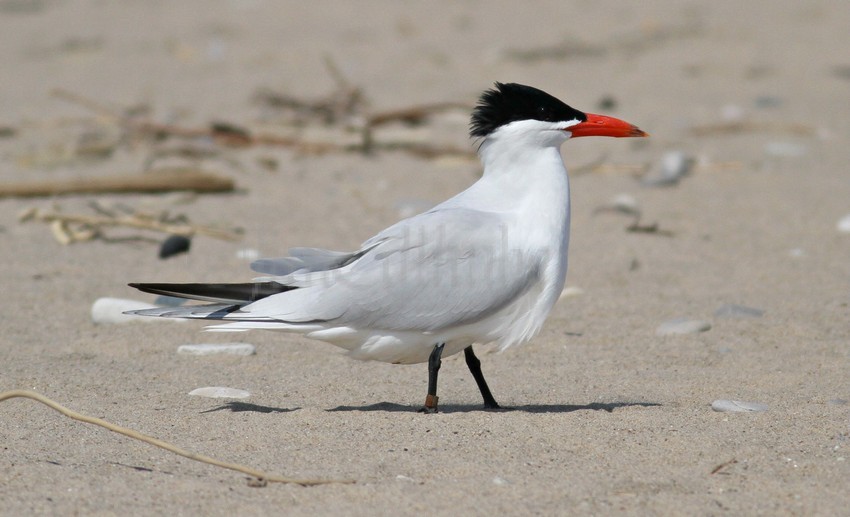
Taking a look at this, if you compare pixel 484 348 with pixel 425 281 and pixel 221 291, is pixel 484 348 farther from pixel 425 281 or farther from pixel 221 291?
pixel 221 291

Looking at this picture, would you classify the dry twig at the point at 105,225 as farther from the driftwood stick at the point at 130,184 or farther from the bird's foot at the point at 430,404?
the bird's foot at the point at 430,404

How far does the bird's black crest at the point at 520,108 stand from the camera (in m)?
3.89

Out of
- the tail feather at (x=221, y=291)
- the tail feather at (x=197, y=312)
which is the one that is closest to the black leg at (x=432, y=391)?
the tail feather at (x=221, y=291)

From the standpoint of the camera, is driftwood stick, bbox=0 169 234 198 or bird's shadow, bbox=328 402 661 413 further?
driftwood stick, bbox=0 169 234 198

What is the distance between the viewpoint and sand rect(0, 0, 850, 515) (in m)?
3.02

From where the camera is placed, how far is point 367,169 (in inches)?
320

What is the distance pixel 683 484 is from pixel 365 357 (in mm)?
1261

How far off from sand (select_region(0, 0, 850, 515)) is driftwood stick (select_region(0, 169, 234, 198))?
0.28 ft

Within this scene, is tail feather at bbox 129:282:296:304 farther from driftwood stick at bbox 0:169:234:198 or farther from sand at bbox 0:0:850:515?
driftwood stick at bbox 0:169:234:198

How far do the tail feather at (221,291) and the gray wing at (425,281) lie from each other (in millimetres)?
54

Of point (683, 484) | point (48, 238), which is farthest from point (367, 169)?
point (683, 484)

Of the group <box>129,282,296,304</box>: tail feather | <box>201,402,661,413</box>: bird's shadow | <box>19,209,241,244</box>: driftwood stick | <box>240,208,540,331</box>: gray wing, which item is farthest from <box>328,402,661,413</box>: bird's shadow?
<box>19,209,241,244</box>: driftwood stick

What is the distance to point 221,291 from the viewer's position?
3744mm

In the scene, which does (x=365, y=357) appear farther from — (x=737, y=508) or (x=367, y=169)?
(x=367, y=169)
